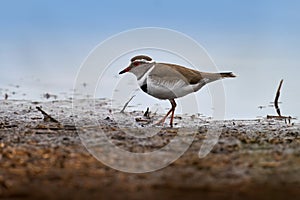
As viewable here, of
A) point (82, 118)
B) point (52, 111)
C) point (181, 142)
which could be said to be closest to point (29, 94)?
point (52, 111)

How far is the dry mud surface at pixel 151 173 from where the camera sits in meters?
3.59

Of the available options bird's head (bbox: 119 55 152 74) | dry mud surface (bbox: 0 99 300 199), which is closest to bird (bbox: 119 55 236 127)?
bird's head (bbox: 119 55 152 74)

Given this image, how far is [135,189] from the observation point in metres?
3.64

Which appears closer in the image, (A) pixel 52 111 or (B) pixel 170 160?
(B) pixel 170 160

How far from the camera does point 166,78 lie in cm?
736

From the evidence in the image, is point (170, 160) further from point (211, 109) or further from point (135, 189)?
point (211, 109)

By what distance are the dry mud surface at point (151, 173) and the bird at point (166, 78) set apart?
3.03 feet

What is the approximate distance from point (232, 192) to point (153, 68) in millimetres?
4181

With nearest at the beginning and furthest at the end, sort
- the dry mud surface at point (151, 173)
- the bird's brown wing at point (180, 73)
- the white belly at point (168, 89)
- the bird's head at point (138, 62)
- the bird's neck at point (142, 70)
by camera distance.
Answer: the dry mud surface at point (151, 173), the white belly at point (168, 89), the bird's brown wing at point (180, 73), the bird's neck at point (142, 70), the bird's head at point (138, 62)

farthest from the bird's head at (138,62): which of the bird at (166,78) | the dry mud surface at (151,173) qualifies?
the dry mud surface at (151,173)

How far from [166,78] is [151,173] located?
3.36m

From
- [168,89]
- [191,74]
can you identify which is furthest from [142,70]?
[191,74]

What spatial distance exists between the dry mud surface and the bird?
0.92 m

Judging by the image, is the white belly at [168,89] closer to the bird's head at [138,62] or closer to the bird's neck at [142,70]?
the bird's neck at [142,70]
